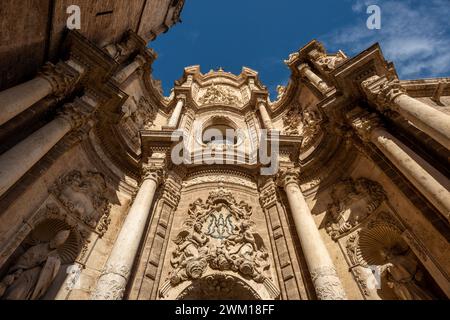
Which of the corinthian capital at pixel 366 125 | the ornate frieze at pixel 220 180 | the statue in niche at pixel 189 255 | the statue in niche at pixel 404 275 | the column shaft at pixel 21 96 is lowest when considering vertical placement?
the statue in niche at pixel 404 275

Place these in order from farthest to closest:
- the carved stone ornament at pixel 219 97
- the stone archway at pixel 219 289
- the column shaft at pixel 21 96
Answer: the carved stone ornament at pixel 219 97 < the stone archway at pixel 219 289 < the column shaft at pixel 21 96

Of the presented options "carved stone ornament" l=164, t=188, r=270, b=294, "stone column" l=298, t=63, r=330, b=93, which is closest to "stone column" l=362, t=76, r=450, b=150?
"stone column" l=298, t=63, r=330, b=93

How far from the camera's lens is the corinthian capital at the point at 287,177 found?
10383mm

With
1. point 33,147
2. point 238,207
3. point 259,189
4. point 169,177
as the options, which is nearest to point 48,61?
point 33,147

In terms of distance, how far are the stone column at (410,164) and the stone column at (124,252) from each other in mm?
7322

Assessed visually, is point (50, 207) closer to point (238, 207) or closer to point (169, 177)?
point (169, 177)

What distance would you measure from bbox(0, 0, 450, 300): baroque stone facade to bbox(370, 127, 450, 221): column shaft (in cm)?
4

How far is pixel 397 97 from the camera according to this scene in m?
8.06

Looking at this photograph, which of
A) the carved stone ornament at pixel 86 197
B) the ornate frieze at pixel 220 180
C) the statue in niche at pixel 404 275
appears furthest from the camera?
the ornate frieze at pixel 220 180

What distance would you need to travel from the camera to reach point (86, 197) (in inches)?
361

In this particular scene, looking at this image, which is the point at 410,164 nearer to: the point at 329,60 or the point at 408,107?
the point at 408,107

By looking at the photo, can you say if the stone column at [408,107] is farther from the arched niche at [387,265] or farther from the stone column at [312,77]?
the stone column at [312,77]

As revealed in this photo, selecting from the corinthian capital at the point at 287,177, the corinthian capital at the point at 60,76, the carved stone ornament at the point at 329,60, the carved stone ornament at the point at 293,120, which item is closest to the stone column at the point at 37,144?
the corinthian capital at the point at 60,76

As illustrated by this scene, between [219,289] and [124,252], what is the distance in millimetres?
2948
